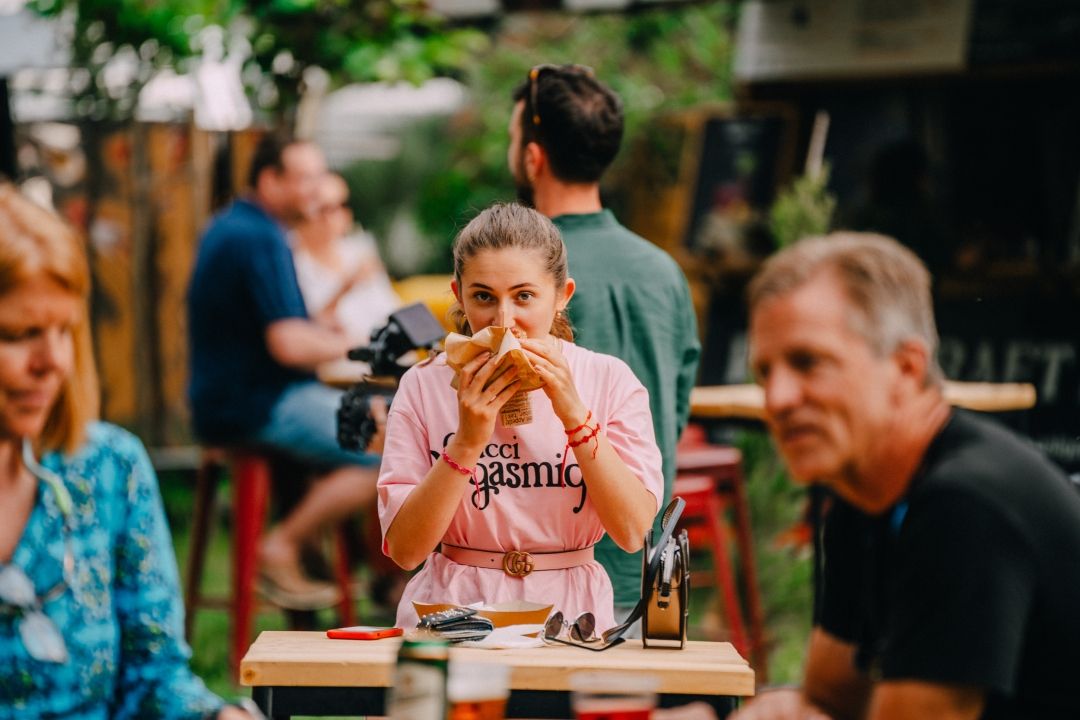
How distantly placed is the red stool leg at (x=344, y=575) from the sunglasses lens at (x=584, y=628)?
11.3 ft

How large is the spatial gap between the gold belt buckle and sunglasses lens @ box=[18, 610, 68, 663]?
88cm

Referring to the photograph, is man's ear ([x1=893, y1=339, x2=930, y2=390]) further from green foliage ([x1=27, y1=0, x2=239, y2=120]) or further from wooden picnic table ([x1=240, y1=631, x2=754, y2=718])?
green foliage ([x1=27, y1=0, x2=239, y2=120])

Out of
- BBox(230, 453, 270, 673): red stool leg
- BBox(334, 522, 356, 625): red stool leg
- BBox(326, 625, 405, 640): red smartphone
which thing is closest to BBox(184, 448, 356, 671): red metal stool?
BBox(230, 453, 270, 673): red stool leg

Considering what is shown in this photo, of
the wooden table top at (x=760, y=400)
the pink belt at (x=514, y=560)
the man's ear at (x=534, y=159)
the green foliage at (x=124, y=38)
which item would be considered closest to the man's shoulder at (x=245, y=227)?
the green foliage at (x=124, y=38)

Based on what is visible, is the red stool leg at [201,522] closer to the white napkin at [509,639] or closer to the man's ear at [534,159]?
the man's ear at [534,159]

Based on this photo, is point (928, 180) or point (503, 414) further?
point (928, 180)

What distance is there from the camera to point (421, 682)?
5.51 feet

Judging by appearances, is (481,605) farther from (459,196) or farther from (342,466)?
(459,196)

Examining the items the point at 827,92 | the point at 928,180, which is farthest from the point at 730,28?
the point at 928,180

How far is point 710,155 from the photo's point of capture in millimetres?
8820

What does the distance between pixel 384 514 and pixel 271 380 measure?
2951mm

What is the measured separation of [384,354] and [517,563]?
916mm

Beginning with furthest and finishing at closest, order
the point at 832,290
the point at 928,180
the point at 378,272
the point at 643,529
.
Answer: the point at 928,180, the point at 378,272, the point at 643,529, the point at 832,290

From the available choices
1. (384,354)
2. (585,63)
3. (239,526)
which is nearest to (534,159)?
(384,354)
